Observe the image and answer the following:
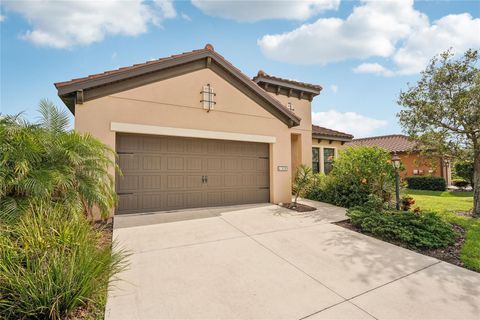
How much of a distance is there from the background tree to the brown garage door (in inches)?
224

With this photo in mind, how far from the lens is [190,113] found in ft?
24.2

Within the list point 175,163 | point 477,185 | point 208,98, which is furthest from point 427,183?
point 175,163

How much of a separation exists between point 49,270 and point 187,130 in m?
5.35

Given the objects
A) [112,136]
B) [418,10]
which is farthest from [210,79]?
[418,10]

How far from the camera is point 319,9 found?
7.56 metres

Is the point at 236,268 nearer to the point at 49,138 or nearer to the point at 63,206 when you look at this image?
the point at 63,206

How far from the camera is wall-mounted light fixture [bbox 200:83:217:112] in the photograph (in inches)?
297

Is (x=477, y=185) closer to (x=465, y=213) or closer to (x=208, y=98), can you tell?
(x=465, y=213)

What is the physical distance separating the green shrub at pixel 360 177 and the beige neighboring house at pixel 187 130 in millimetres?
2116

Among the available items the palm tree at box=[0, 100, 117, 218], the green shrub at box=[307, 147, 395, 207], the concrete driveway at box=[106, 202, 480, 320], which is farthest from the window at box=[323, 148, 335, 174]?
the palm tree at box=[0, 100, 117, 218]

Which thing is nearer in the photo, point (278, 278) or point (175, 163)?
point (278, 278)

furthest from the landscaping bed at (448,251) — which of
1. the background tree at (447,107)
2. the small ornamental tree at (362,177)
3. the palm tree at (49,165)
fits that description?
the palm tree at (49,165)

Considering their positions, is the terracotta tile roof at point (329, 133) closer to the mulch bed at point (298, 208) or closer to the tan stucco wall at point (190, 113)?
the tan stucco wall at point (190, 113)

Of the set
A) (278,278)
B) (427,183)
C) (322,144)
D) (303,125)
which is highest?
(303,125)
